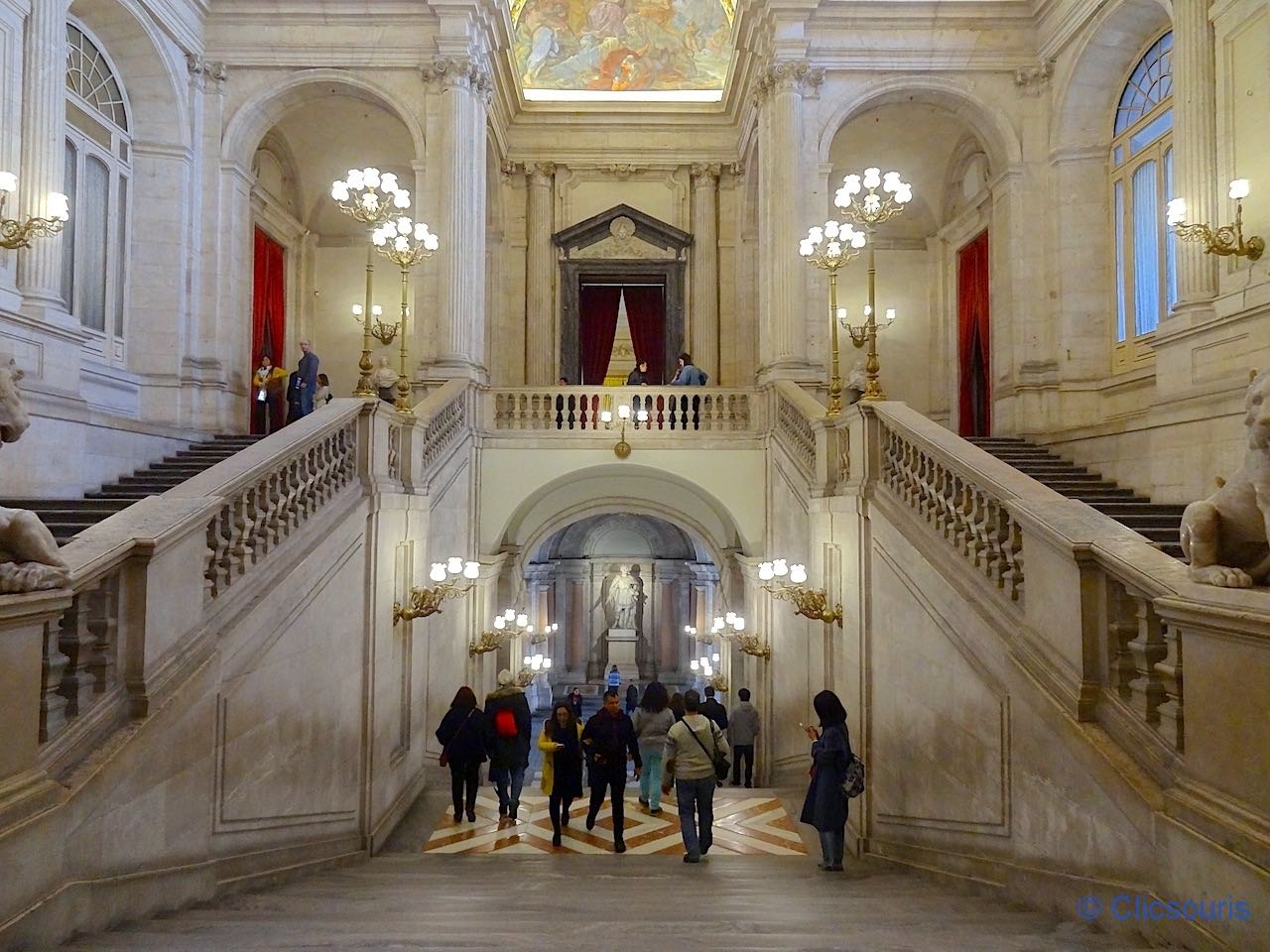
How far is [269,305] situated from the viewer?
1727 centimetres

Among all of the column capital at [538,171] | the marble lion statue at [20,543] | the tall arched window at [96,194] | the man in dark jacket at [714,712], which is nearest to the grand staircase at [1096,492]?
the man in dark jacket at [714,712]

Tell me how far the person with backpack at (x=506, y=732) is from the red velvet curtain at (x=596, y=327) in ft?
36.0

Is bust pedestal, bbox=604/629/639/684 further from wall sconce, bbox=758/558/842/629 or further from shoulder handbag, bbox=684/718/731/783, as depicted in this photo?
shoulder handbag, bbox=684/718/731/783

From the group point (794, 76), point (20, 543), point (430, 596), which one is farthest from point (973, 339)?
point (20, 543)

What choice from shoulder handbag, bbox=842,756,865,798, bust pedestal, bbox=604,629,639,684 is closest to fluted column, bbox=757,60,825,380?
shoulder handbag, bbox=842,756,865,798

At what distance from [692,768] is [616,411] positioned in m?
7.58

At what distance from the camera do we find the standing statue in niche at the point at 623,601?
24172mm

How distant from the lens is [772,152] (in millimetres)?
14375

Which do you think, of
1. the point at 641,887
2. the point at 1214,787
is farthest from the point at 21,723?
the point at 1214,787

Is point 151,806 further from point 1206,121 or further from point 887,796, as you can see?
point 1206,121

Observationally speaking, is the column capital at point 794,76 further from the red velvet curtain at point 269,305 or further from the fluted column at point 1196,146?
the red velvet curtain at point 269,305

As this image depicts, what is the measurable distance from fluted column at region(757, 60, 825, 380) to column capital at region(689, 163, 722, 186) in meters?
4.12

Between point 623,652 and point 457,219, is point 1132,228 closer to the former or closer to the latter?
point 457,219

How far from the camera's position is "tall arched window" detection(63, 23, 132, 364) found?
39.4ft
